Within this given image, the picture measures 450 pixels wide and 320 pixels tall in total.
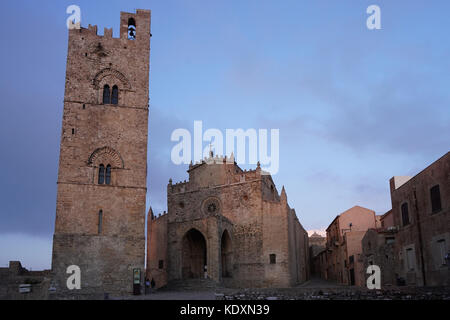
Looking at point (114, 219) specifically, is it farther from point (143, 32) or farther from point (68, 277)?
point (143, 32)

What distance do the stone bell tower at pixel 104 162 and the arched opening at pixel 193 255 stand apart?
431 inches

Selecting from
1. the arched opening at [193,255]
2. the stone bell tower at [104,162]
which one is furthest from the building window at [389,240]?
the arched opening at [193,255]

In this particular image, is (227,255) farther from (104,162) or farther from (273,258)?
(104,162)

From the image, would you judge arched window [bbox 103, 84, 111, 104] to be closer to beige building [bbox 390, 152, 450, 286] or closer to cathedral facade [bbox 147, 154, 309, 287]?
cathedral facade [bbox 147, 154, 309, 287]

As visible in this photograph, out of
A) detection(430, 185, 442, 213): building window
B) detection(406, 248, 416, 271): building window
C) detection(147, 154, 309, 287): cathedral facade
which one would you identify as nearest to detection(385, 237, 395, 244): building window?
detection(406, 248, 416, 271): building window

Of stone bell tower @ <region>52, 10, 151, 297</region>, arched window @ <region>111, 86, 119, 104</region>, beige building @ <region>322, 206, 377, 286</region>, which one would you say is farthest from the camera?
beige building @ <region>322, 206, 377, 286</region>

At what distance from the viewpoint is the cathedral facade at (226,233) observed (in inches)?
1337

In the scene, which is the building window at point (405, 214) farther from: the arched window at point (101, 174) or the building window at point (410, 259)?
the arched window at point (101, 174)

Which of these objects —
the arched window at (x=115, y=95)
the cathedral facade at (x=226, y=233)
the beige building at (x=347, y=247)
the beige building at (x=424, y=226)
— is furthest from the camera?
the beige building at (x=347, y=247)

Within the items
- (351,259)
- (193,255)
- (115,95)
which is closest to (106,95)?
(115,95)

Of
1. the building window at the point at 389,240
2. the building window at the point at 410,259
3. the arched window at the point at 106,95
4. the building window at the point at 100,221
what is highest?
the arched window at the point at 106,95

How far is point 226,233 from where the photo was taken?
1415 inches

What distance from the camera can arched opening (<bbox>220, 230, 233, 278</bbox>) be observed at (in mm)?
36156

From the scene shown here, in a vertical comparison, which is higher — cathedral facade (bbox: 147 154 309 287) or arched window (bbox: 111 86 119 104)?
arched window (bbox: 111 86 119 104)
